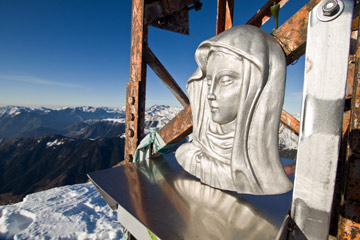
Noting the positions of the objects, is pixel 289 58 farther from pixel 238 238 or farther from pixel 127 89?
pixel 127 89

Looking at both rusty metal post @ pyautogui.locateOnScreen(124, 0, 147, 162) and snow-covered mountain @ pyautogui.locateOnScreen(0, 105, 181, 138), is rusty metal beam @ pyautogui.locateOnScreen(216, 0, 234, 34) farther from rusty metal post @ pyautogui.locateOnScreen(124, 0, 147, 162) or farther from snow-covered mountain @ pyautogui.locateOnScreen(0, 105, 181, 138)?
snow-covered mountain @ pyautogui.locateOnScreen(0, 105, 181, 138)

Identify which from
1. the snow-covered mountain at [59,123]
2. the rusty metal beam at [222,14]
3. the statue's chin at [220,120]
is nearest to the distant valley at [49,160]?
the snow-covered mountain at [59,123]

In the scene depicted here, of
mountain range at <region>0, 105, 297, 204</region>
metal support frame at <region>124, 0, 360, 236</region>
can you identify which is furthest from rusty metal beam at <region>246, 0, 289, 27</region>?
mountain range at <region>0, 105, 297, 204</region>

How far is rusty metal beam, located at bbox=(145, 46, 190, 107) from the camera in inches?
102

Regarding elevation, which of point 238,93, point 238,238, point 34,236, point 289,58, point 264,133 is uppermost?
point 289,58

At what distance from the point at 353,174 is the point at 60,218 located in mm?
7021

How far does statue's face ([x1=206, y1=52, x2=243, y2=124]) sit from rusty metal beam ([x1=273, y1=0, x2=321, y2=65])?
15.1 inches

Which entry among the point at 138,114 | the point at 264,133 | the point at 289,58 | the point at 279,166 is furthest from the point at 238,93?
the point at 138,114

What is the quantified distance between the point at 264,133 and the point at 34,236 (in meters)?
6.43

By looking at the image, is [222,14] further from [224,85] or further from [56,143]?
[56,143]

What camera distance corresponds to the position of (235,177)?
4.83 ft

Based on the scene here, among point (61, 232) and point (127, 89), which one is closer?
point (127, 89)

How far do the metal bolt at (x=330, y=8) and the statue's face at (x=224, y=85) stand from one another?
1.86 feet

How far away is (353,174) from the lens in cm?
105
